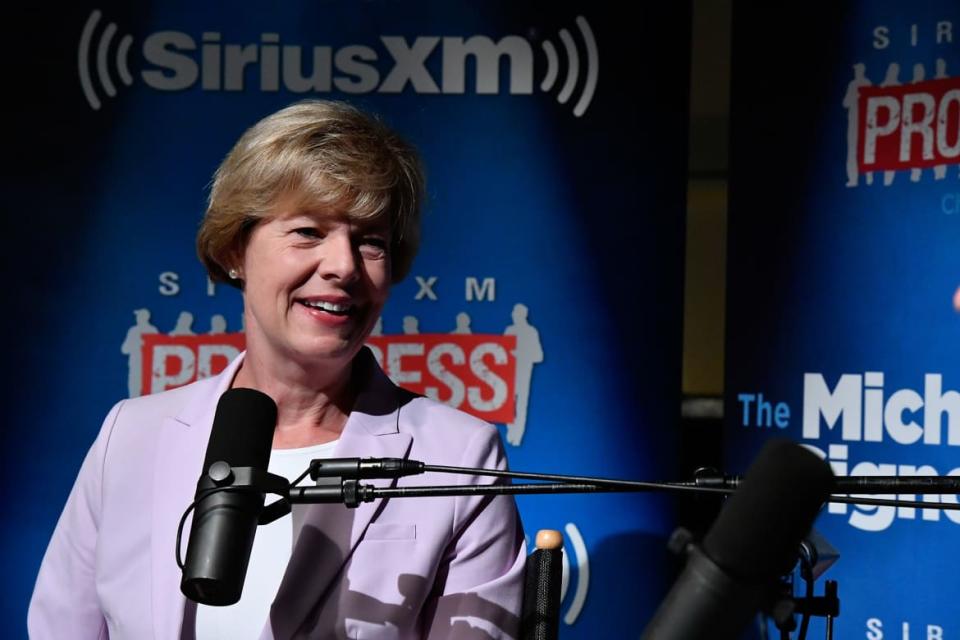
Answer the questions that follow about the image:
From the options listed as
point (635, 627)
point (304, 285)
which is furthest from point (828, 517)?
point (304, 285)

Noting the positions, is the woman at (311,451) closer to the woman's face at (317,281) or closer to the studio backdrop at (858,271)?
the woman's face at (317,281)

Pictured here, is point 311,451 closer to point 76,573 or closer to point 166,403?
point 166,403

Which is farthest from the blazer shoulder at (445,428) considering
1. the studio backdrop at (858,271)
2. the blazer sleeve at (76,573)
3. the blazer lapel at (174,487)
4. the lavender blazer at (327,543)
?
the studio backdrop at (858,271)

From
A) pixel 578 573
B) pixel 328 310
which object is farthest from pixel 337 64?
pixel 578 573

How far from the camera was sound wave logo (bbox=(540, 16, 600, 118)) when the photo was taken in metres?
3.05

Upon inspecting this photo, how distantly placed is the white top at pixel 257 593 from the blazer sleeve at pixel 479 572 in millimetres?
253

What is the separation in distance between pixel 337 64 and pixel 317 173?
126 cm

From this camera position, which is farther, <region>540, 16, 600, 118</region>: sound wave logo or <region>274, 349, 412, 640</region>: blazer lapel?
<region>540, 16, 600, 118</region>: sound wave logo

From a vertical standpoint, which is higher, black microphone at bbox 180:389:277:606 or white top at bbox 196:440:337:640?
black microphone at bbox 180:389:277:606

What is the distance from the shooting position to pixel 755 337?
2.98 meters

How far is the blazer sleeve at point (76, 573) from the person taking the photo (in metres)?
1.97

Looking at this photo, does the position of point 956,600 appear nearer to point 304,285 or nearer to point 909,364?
point 909,364

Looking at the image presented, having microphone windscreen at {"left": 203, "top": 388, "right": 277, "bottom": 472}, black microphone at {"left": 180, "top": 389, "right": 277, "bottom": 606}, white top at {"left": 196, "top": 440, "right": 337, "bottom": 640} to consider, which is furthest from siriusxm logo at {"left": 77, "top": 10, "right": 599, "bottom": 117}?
black microphone at {"left": 180, "top": 389, "right": 277, "bottom": 606}

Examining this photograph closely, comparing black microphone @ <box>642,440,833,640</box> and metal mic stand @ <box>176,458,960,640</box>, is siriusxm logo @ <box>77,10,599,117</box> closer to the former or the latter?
metal mic stand @ <box>176,458,960,640</box>
